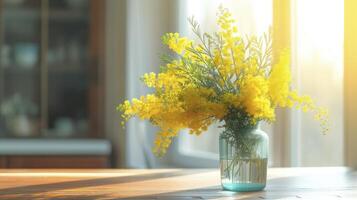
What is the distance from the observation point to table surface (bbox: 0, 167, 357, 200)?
1534 millimetres

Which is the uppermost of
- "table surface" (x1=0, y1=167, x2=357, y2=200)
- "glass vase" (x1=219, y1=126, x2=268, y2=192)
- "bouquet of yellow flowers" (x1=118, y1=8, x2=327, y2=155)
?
"bouquet of yellow flowers" (x1=118, y1=8, x2=327, y2=155)

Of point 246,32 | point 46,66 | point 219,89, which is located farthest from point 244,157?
point 46,66

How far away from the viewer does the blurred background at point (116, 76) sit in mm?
2414

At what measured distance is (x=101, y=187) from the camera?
5.62 feet

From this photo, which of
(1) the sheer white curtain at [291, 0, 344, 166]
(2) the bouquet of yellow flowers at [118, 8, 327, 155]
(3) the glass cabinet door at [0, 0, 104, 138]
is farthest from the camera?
(3) the glass cabinet door at [0, 0, 104, 138]

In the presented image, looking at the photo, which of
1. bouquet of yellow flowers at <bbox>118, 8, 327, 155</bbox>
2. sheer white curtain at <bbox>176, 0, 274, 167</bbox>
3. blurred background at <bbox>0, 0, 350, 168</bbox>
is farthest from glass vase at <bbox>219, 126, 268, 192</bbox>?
sheer white curtain at <bbox>176, 0, 274, 167</bbox>

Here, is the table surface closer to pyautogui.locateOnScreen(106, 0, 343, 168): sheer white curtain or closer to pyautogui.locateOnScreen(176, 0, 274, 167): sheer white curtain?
pyautogui.locateOnScreen(106, 0, 343, 168): sheer white curtain

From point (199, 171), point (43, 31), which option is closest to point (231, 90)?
point (199, 171)

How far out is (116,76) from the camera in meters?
3.74

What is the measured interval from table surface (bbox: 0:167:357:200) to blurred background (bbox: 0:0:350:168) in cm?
33

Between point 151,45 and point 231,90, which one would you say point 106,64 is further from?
point 231,90

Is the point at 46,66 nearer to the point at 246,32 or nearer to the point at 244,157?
the point at 246,32

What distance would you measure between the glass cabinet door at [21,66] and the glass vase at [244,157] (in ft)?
8.60

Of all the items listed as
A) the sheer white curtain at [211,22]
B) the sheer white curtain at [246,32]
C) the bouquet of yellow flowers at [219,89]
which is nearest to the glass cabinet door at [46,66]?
the sheer white curtain at [246,32]
